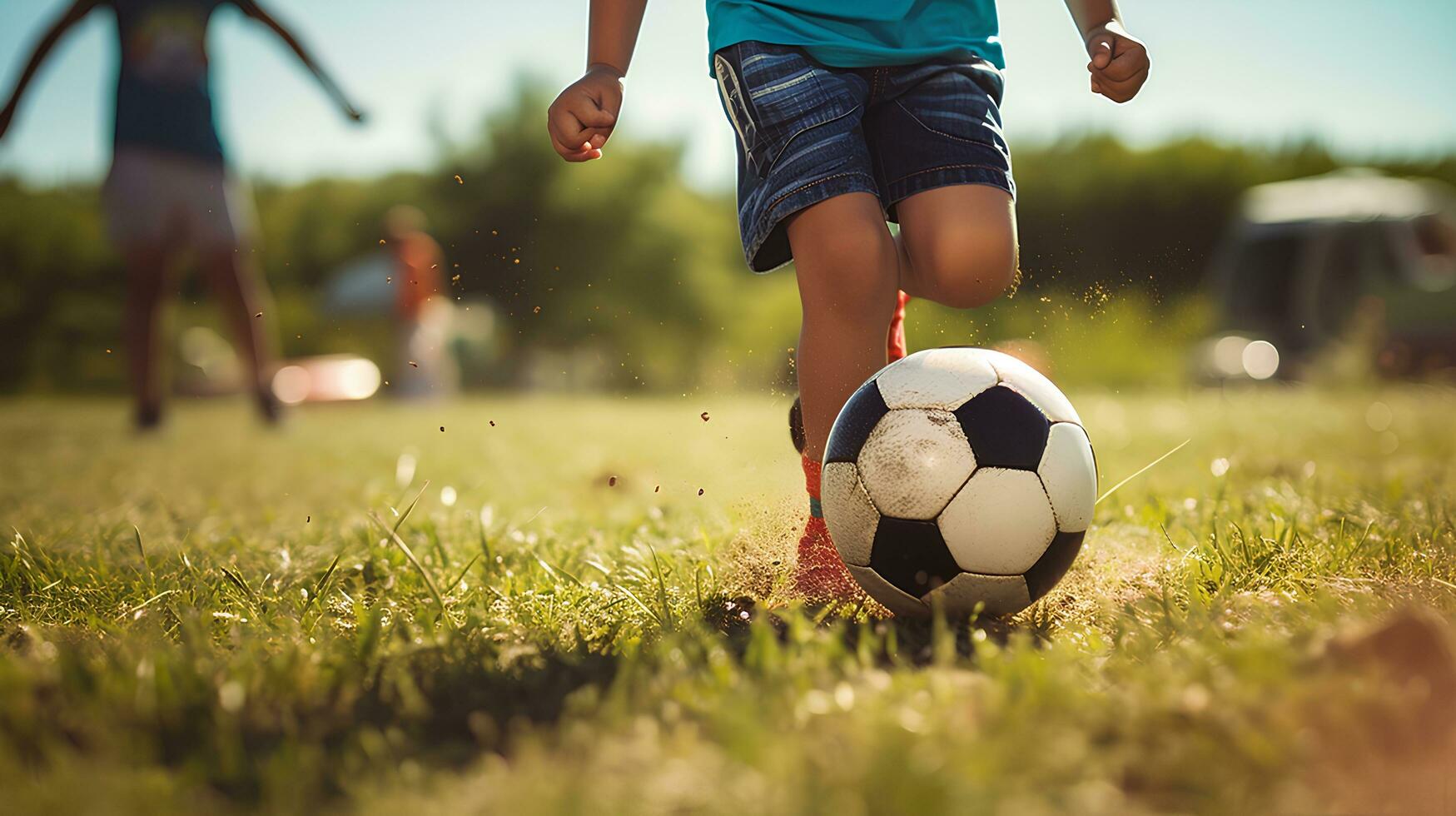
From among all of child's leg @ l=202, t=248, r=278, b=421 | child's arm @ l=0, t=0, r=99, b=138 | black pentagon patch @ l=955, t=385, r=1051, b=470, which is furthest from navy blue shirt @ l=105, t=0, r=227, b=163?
black pentagon patch @ l=955, t=385, r=1051, b=470

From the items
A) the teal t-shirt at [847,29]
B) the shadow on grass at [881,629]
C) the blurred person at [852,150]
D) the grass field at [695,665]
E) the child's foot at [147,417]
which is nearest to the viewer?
the grass field at [695,665]

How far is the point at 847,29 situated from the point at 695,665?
135cm

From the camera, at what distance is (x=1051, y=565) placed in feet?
5.42

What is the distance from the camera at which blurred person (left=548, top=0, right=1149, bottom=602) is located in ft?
6.34

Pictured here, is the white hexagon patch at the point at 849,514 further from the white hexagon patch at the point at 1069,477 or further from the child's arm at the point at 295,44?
the child's arm at the point at 295,44

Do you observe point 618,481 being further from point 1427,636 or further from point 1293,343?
point 1293,343

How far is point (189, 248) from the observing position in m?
5.16

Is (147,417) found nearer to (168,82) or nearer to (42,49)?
(168,82)

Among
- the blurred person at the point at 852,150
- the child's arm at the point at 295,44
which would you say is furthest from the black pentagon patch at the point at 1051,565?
the child's arm at the point at 295,44

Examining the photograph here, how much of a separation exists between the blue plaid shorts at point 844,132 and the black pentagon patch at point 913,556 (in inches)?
26.4

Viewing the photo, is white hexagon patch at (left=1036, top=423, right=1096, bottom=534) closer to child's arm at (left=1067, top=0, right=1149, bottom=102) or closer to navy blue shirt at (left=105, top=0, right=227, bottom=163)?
child's arm at (left=1067, top=0, right=1149, bottom=102)

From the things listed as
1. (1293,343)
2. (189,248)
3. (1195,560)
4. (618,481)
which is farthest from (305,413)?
(1293,343)

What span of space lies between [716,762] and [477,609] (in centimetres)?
85

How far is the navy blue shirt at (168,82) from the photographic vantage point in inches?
190
